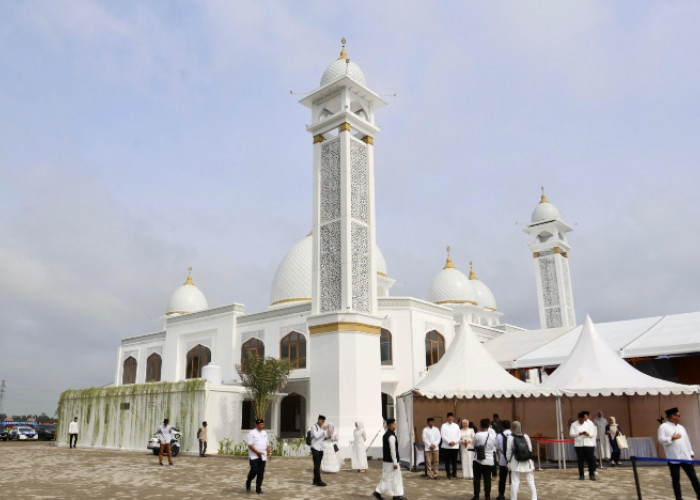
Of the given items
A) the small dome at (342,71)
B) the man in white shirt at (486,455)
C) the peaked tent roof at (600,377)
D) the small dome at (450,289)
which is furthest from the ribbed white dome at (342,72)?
the small dome at (450,289)

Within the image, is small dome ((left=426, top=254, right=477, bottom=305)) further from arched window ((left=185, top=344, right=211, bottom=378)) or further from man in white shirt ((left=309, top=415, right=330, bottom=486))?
man in white shirt ((left=309, top=415, right=330, bottom=486))

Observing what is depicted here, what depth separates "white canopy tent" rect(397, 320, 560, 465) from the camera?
42.3 feet

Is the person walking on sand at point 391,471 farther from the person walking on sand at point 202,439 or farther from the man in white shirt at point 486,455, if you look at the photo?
the person walking on sand at point 202,439

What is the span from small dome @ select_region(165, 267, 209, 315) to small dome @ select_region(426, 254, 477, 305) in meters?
13.3

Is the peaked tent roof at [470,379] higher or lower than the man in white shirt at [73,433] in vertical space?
higher

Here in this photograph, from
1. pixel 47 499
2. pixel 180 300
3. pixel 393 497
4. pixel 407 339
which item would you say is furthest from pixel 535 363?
pixel 180 300

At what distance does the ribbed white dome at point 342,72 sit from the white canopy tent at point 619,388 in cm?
1102

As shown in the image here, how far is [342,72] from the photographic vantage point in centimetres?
2009

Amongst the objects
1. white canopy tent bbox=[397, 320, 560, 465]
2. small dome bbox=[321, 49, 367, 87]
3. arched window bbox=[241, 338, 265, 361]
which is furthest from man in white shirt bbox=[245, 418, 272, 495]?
arched window bbox=[241, 338, 265, 361]

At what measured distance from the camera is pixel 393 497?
27.4 feet

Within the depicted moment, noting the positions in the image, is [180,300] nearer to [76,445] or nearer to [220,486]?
[76,445]

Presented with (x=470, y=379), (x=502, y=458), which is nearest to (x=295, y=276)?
(x=470, y=379)

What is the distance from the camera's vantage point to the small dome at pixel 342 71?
65.9ft

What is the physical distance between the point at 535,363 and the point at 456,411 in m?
4.13
